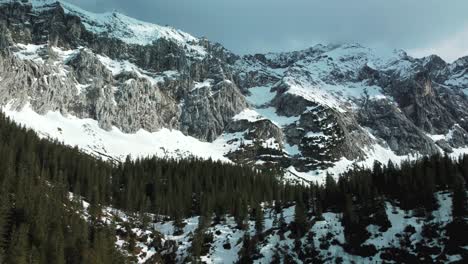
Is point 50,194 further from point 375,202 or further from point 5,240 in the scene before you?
point 375,202

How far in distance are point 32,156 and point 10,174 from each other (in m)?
24.9

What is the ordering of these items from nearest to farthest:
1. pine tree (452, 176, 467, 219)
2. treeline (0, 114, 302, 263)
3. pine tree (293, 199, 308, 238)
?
treeline (0, 114, 302, 263) → pine tree (452, 176, 467, 219) → pine tree (293, 199, 308, 238)

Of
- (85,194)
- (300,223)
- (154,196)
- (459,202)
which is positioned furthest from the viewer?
(154,196)

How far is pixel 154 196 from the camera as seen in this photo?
152 meters

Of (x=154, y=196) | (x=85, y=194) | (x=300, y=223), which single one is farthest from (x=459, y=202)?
(x=85, y=194)

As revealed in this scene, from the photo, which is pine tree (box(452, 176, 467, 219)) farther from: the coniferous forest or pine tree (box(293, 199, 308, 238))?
pine tree (box(293, 199, 308, 238))

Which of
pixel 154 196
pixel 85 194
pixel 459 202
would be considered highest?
pixel 154 196

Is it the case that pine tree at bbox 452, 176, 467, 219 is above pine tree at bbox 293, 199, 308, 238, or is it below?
above

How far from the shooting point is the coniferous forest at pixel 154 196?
90.5m

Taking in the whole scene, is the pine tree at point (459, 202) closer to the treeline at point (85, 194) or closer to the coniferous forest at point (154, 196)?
the coniferous forest at point (154, 196)

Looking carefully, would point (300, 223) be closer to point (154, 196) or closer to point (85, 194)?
point (154, 196)

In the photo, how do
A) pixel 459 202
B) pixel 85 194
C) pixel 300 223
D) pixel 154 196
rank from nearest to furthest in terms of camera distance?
pixel 459 202, pixel 300 223, pixel 85 194, pixel 154 196

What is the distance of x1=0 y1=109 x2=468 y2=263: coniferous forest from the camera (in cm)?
9050

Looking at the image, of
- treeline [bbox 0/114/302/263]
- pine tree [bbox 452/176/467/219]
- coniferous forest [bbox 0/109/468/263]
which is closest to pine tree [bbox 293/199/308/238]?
coniferous forest [bbox 0/109/468/263]
